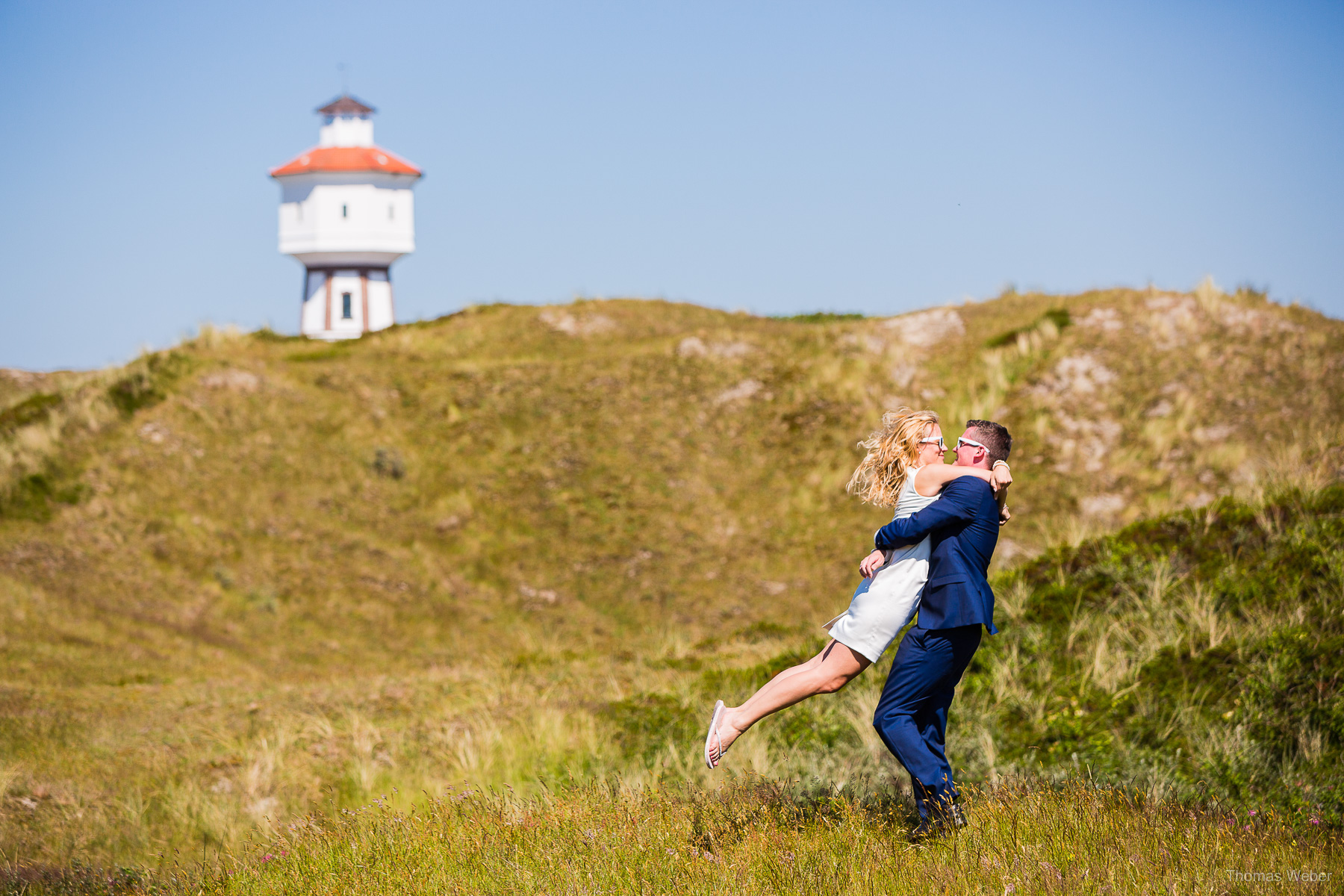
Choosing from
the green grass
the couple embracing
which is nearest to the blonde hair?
the couple embracing

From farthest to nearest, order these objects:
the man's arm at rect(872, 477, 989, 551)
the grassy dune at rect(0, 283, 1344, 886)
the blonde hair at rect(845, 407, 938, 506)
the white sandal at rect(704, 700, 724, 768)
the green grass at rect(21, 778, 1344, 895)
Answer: the grassy dune at rect(0, 283, 1344, 886) < the blonde hair at rect(845, 407, 938, 506) < the white sandal at rect(704, 700, 724, 768) < the man's arm at rect(872, 477, 989, 551) < the green grass at rect(21, 778, 1344, 895)

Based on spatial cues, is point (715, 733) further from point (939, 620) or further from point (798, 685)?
point (939, 620)

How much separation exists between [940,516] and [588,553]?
62.1ft

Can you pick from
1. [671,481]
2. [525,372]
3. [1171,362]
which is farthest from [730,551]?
[1171,362]

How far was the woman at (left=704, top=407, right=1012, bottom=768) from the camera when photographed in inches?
190

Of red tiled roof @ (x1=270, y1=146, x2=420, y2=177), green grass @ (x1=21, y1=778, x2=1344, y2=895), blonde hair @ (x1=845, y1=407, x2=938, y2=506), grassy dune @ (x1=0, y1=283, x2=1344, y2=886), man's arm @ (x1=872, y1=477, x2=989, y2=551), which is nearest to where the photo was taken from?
green grass @ (x1=21, y1=778, x2=1344, y2=895)

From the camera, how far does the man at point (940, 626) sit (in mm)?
4785

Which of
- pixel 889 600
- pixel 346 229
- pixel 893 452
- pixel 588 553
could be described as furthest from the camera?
pixel 346 229

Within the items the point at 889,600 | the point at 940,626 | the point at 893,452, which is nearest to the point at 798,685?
the point at 889,600

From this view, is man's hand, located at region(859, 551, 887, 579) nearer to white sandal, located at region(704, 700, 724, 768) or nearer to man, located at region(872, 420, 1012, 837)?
man, located at region(872, 420, 1012, 837)

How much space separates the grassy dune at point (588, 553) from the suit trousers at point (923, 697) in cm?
72

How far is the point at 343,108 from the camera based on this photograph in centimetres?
4297

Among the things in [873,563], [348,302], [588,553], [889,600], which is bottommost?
[588,553]

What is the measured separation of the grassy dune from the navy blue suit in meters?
0.75
